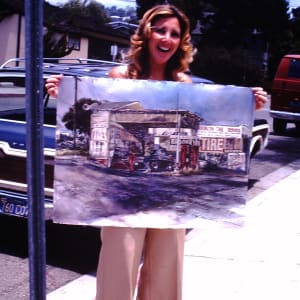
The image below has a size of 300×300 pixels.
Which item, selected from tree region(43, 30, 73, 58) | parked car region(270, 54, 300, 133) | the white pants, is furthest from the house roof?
the white pants

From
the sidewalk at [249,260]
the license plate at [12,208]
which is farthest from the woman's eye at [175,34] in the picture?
the license plate at [12,208]

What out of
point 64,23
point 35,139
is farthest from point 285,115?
point 64,23

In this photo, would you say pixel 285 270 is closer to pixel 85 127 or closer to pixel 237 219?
pixel 237 219

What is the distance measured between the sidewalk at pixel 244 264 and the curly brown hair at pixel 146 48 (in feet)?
5.01

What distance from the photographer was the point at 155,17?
2.54 meters

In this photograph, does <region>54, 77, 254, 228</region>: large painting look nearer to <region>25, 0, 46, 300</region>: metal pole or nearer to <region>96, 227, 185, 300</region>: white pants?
<region>96, 227, 185, 300</region>: white pants

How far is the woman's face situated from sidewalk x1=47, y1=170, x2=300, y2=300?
163cm

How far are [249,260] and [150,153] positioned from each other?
2532 mm

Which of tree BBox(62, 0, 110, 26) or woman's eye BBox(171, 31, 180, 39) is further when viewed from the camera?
tree BBox(62, 0, 110, 26)

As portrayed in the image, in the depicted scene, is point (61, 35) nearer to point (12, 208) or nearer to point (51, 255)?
point (51, 255)

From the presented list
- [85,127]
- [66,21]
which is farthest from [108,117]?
[66,21]

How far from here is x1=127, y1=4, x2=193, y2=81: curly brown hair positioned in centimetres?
254

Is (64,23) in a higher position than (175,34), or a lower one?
higher

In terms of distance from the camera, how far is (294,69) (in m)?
14.4
